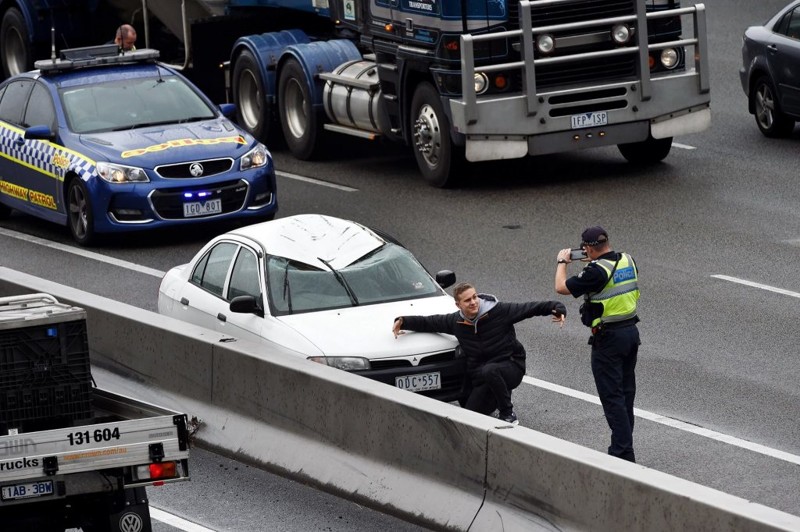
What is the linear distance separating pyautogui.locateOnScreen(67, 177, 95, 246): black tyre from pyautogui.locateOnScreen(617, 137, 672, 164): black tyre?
6.71m

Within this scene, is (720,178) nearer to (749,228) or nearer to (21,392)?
(749,228)

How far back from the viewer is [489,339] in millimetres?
11945

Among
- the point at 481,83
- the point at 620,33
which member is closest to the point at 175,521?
the point at 481,83

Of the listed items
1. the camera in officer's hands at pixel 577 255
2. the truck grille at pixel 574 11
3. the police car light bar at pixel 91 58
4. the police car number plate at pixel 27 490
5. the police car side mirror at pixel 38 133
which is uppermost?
the truck grille at pixel 574 11

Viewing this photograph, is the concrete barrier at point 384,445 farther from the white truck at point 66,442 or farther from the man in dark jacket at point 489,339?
the white truck at point 66,442

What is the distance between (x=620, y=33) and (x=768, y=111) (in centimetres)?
311

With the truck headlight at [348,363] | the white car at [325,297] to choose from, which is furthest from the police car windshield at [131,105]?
the truck headlight at [348,363]

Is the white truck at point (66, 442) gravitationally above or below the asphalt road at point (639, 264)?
above

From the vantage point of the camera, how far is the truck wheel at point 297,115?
912 inches

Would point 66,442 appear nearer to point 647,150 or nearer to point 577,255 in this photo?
point 577,255

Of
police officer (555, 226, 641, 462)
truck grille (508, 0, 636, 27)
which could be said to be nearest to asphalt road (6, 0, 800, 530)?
police officer (555, 226, 641, 462)

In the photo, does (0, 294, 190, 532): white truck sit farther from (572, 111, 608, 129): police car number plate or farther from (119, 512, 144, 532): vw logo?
(572, 111, 608, 129): police car number plate

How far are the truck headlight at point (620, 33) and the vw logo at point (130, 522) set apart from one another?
12347 mm

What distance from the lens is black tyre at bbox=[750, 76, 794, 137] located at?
2212cm
